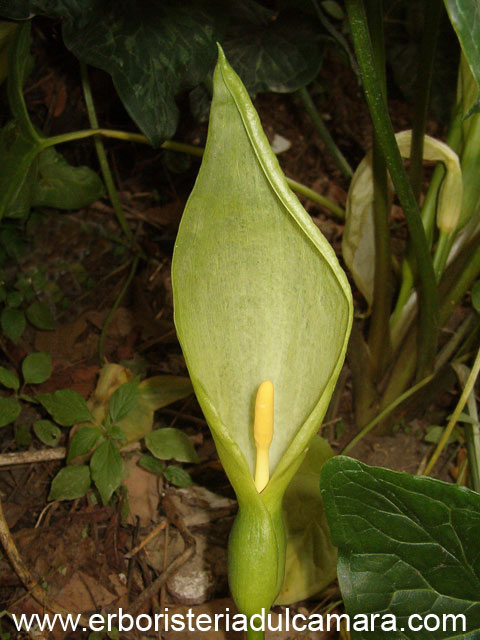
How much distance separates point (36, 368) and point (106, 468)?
0.26m

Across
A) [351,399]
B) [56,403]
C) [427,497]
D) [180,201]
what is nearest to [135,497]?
[56,403]

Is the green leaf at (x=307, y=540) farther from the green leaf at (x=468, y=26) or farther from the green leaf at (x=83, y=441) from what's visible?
the green leaf at (x=468, y=26)

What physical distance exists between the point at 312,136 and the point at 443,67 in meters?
0.34

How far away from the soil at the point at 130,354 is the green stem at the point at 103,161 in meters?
0.05

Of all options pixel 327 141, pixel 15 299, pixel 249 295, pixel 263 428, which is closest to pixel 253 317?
pixel 249 295

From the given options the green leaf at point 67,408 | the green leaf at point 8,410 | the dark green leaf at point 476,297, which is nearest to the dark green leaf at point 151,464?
the green leaf at point 67,408

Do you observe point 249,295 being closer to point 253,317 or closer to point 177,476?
point 253,317

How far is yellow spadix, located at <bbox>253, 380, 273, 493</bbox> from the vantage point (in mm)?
681

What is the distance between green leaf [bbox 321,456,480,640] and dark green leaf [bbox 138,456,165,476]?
49cm

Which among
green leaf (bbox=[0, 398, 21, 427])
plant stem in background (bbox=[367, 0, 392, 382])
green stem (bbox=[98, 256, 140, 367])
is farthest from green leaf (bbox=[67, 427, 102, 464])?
plant stem in background (bbox=[367, 0, 392, 382])

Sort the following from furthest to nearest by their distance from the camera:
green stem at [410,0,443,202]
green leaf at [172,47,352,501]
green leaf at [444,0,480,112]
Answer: green stem at [410,0,443,202] → green leaf at [172,47,352,501] → green leaf at [444,0,480,112]

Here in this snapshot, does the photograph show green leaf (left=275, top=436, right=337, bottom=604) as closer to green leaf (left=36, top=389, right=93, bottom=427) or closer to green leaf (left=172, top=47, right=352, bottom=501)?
green leaf (left=172, top=47, right=352, bottom=501)

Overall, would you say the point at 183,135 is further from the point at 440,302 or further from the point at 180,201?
the point at 440,302

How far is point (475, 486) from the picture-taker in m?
1.01
